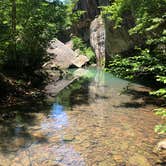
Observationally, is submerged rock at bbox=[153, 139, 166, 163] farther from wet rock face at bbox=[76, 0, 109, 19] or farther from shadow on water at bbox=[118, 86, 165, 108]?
wet rock face at bbox=[76, 0, 109, 19]

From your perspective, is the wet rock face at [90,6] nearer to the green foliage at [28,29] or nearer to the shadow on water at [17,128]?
the green foliage at [28,29]

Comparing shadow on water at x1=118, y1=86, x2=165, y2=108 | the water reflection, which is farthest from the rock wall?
the water reflection

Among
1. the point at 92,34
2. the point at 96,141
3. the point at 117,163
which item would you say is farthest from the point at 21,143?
the point at 92,34

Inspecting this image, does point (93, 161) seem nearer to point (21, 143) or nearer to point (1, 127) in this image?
point (21, 143)

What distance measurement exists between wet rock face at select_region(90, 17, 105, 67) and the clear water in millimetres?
17072

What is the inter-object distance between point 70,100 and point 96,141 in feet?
19.1

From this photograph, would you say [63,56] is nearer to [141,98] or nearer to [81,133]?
[141,98]

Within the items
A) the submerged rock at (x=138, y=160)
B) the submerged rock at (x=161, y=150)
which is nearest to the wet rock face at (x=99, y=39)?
the submerged rock at (x=161, y=150)

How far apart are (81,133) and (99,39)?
22876 millimetres

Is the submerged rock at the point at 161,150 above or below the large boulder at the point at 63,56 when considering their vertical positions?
below

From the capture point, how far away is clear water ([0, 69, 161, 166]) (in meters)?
6.81

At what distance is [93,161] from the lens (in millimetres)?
6703

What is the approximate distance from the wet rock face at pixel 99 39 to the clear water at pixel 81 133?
1707cm

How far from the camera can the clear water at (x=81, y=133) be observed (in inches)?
268
